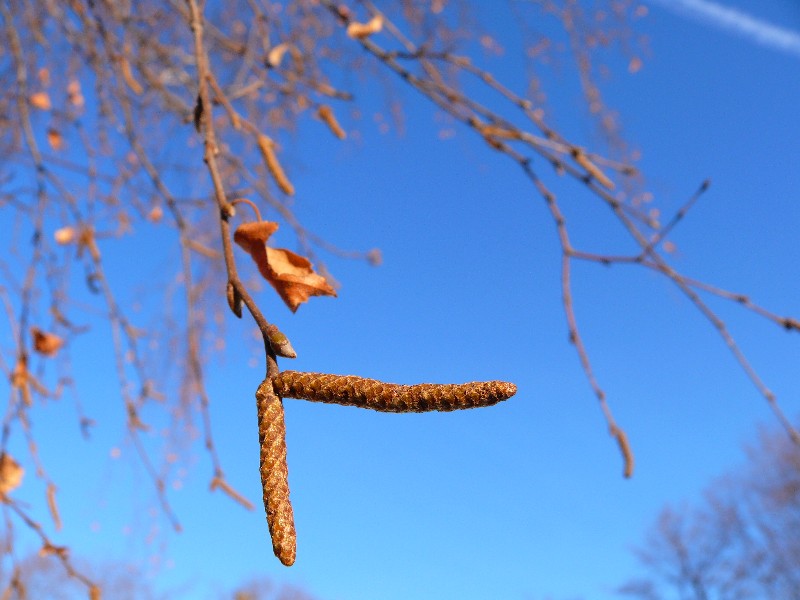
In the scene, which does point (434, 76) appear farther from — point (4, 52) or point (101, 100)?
point (4, 52)

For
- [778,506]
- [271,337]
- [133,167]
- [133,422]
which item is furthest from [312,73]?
[778,506]

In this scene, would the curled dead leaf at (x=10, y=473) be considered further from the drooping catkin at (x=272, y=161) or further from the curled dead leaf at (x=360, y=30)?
the curled dead leaf at (x=360, y=30)

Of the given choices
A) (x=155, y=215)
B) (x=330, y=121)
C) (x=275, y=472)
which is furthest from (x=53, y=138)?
(x=275, y=472)

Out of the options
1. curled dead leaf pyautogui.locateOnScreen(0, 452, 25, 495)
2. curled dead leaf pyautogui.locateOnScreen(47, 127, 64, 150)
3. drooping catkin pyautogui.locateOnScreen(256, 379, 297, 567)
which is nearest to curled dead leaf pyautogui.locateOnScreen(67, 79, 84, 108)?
curled dead leaf pyautogui.locateOnScreen(47, 127, 64, 150)

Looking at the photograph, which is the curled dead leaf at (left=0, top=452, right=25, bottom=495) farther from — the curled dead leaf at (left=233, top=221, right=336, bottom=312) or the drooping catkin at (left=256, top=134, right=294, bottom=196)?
the curled dead leaf at (left=233, top=221, right=336, bottom=312)

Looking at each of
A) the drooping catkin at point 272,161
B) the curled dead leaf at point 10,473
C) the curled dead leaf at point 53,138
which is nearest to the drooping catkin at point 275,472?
the drooping catkin at point 272,161
